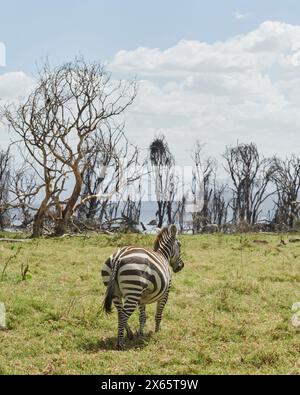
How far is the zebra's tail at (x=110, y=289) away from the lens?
27.7 feet

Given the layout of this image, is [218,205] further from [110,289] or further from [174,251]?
[110,289]

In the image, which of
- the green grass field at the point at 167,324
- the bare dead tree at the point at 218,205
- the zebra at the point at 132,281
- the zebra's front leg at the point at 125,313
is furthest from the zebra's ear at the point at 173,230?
the bare dead tree at the point at 218,205

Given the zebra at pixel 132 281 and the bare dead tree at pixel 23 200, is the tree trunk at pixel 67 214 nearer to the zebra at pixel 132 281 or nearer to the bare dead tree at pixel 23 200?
the bare dead tree at pixel 23 200

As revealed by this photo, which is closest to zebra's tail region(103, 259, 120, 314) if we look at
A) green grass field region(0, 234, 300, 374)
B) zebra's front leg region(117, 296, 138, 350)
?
zebra's front leg region(117, 296, 138, 350)

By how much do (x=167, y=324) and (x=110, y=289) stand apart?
7.53 ft

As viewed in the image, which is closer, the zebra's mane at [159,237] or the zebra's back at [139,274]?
the zebra's back at [139,274]

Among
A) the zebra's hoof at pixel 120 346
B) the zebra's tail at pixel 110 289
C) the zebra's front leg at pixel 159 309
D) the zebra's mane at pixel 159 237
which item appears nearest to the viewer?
the zebra's tail at pixel 110 289

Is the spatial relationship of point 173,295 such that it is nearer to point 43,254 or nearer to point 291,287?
point 291,287

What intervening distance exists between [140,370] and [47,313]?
11.2 feet

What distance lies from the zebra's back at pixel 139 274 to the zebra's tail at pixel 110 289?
0.04m

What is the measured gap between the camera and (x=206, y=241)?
26.2 m

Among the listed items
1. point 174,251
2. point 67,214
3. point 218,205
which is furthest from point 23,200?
point 218,205

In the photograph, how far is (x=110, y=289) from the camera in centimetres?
853
